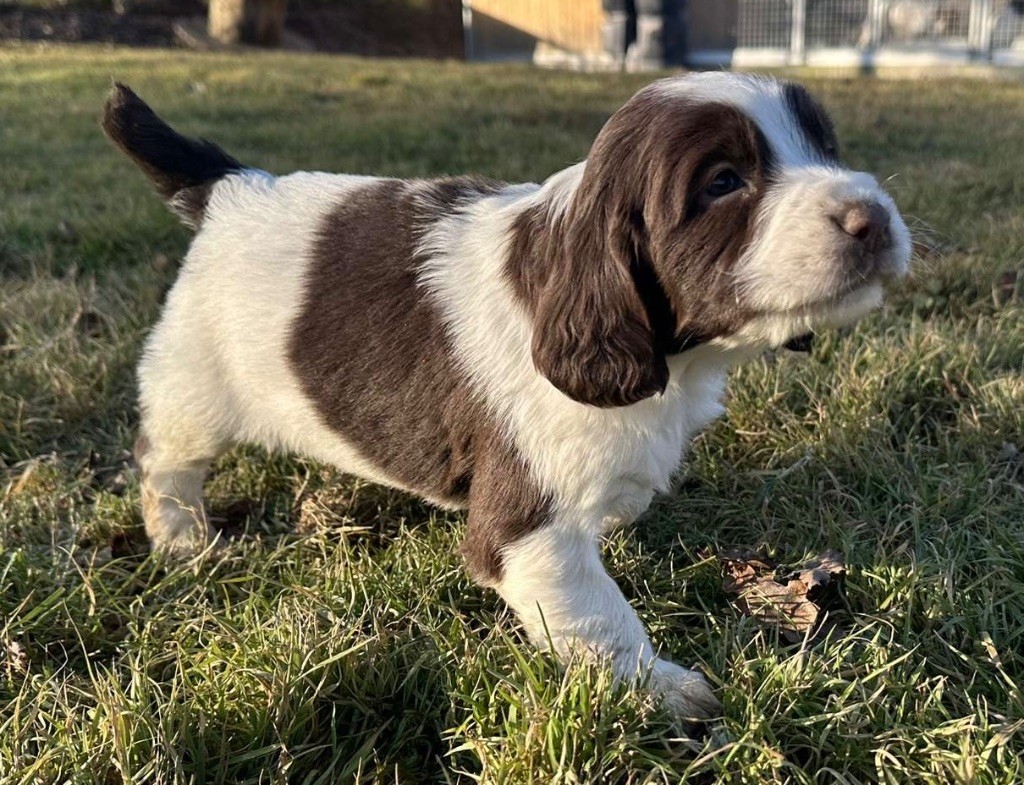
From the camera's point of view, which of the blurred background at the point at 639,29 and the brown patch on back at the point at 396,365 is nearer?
the brown patch on back at the point at 396,365

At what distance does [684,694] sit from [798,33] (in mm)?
17437

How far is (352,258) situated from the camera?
2.46 m

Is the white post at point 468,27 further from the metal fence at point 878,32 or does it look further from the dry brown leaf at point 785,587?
the dry brown leaf at point 785,587

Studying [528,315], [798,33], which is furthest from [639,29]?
[528,315]

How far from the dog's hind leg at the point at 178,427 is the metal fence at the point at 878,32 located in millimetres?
16396

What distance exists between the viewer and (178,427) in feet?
8.98

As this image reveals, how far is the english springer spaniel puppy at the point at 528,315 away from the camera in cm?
186

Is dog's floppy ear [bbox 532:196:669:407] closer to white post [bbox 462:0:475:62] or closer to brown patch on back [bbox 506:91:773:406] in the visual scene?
brown patch on back [bbox 506:91:773:406]

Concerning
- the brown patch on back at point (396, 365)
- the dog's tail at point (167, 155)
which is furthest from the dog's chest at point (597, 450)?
the dog's tail at point (167, 155)

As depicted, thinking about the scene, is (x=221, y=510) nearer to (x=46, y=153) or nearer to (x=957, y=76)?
(x=46, y=153)

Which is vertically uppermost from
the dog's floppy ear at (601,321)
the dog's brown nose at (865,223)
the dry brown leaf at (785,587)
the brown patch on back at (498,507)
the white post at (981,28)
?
Answer: the white post at (981,28)

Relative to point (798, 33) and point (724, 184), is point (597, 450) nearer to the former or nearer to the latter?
point (724, 184)

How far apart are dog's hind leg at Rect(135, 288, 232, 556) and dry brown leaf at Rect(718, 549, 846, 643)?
159 cm

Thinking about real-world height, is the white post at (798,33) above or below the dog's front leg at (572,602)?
above
